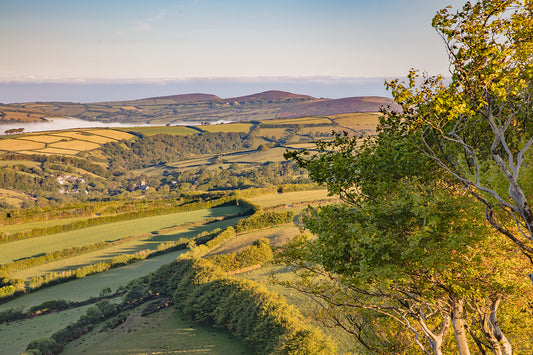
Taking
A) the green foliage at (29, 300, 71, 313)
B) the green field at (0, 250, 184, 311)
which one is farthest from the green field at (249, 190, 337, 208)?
the green foliage at (29, 300, 71, 313)

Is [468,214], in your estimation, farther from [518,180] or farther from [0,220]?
[0,220]

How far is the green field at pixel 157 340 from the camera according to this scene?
33.4 metres

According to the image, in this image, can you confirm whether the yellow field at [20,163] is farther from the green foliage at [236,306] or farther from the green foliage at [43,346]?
the green foliage at [43,346]

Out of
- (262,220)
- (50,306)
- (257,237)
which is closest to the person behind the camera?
(50,306)

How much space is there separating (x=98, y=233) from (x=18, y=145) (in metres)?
155

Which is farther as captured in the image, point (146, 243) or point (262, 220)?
point (262, 220)

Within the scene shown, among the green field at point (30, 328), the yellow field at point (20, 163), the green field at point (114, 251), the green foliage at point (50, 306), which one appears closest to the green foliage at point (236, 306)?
the green field at point (30, 328)

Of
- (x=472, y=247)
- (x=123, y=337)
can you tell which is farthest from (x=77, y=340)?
(x=472, y=247)

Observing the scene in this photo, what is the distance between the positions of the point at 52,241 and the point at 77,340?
38.0 metres

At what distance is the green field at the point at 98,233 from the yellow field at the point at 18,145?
144602mm

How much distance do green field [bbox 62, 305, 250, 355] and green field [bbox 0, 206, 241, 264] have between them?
33.8 m

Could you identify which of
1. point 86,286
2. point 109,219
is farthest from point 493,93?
point 109,219

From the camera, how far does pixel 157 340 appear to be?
3534 cm

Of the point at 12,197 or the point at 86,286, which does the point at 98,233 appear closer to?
the point at 86,286
